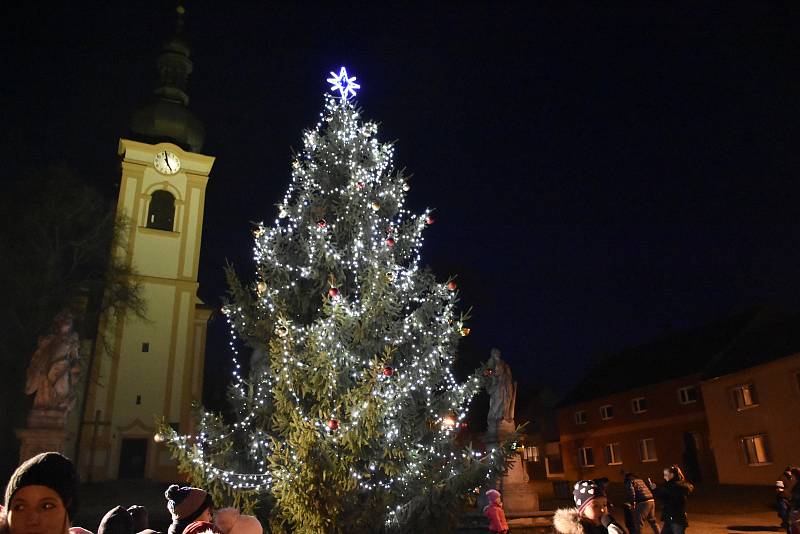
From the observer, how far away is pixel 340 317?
26.1ft

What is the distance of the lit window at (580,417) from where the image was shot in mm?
33594

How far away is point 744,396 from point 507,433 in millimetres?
14212

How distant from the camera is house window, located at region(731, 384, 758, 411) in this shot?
873 inches

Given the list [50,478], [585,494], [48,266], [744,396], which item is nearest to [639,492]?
[585,494]

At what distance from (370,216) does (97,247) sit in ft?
57.5

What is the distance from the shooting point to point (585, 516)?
365cm

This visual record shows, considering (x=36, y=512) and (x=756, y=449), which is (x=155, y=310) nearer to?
(x=756, y=449)

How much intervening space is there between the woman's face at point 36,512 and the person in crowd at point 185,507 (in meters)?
1.68

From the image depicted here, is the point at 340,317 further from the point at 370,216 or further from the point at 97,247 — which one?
the point at 97,247

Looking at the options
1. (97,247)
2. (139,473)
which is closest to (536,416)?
(139,473)

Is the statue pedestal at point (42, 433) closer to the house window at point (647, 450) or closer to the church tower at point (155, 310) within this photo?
the church tower at point (155, 310)

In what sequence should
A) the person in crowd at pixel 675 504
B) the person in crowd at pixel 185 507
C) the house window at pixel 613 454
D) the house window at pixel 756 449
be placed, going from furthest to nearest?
1. the house window at pixel 613 454
2. the house window at pixel 756 449
3. the person in crowd at pixel 675 504
4. the person in crowd at pixel 185 507

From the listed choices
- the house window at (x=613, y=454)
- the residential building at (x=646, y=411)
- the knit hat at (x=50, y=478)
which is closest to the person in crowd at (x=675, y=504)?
the knit hat at (x=50, y=478)

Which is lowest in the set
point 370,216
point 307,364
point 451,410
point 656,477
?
point 656,477
